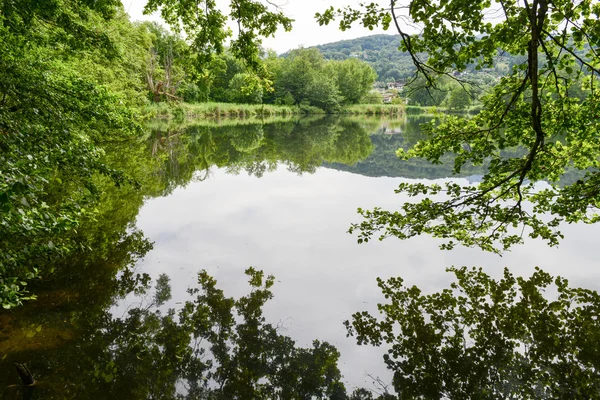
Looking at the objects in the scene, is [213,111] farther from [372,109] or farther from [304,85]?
[372,109]

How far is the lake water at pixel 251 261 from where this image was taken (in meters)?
5.73

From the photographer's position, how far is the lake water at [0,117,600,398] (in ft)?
18.8

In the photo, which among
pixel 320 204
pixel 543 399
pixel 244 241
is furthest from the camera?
pixel 320 204

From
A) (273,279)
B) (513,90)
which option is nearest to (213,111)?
(273,279)

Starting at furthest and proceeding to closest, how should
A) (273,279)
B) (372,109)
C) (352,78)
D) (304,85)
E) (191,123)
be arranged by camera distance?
(352,78) → (372,109) → (304,85) → (191,123) → (273,279)

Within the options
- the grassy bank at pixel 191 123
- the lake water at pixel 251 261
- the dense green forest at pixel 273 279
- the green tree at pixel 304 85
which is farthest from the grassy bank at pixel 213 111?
the dense green forest at pixel 273 279

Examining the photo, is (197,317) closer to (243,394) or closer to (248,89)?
(243,394)

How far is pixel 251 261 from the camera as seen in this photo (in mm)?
9414

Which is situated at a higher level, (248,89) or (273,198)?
(248,89)

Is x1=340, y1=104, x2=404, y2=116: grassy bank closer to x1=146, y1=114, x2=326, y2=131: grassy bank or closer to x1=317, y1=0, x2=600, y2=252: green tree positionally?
x1=146, y1=114, x2=326, y2=131: grassy bank

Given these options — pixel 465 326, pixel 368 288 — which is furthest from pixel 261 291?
pixel 465 326

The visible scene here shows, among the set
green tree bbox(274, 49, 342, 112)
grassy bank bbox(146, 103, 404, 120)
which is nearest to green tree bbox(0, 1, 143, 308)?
grassy bank bbox(146, 103, 404, 120)

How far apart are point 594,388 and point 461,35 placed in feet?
18.0

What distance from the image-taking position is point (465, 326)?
6617mm
